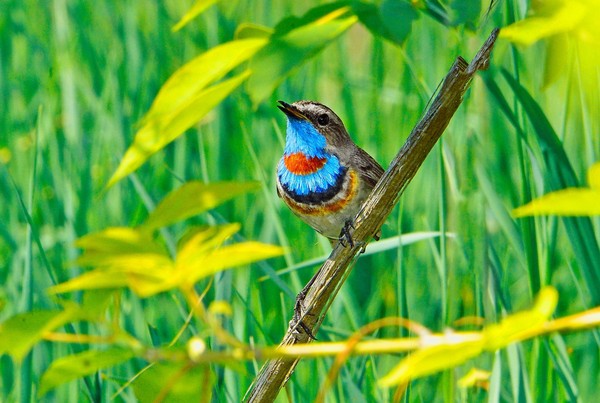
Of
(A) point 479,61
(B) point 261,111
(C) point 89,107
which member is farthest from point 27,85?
(A) point 479,61

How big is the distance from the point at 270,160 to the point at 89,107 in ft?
2.57

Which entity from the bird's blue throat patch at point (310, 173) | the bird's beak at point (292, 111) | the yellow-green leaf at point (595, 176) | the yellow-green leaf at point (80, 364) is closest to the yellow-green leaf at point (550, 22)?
the yellow-green leaf at point (595, 176)

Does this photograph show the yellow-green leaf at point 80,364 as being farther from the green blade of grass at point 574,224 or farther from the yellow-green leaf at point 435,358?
the green blade of grass at point 574,224

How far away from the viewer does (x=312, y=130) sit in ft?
6.66

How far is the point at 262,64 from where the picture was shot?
73 centimetres

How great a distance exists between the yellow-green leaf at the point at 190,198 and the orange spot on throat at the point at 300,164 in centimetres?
129

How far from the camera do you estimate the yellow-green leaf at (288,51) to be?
0.72m

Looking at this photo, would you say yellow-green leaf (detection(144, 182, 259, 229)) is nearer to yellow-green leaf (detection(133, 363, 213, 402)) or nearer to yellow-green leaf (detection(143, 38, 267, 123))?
yellow-green leaf (detection(143, 38, 267, 123))

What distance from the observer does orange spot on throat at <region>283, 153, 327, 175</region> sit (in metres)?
1.97

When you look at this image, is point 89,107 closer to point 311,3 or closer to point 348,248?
point 311,3

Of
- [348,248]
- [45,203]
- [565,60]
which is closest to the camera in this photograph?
[565,60]

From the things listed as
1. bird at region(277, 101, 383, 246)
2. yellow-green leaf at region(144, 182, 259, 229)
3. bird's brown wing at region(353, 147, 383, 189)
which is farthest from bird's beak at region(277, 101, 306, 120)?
yellow-green leaf at region(144, 182, 259, 229)

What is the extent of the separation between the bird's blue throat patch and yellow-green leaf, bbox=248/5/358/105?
116cm

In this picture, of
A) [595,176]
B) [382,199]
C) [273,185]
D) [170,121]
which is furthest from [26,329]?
[273,185]
